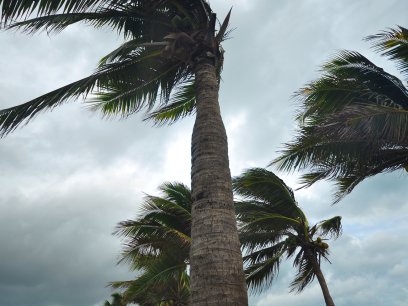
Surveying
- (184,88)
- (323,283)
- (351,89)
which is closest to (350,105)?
(351,89)

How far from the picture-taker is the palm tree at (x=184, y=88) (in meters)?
4.00

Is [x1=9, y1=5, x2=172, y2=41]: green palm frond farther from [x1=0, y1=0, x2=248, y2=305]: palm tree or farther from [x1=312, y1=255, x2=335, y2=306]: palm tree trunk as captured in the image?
[x1=312, y1=255, x2=335, y2=306]: palm tree trunk

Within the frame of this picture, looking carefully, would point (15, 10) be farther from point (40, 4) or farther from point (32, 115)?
point (32, 115)

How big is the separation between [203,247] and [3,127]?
4.28 m

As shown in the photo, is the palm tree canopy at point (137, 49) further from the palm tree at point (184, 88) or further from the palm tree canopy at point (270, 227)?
the palm tree canopy at point (270, 227)

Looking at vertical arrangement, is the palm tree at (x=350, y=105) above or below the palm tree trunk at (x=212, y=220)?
above

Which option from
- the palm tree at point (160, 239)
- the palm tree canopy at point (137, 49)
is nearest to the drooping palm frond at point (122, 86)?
the palm tree canopy at point (137, 49)

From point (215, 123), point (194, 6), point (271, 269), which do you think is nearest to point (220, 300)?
point (215, 123)

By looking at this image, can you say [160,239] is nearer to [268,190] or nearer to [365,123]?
[268,190]

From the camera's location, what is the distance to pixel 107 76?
7.49 m

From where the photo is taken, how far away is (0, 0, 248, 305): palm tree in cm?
400

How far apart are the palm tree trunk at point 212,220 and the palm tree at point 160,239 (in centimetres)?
799

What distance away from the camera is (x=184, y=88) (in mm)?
8992

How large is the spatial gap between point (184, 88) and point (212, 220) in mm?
5246
